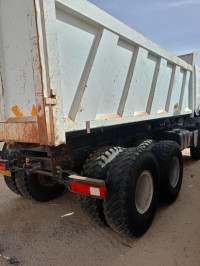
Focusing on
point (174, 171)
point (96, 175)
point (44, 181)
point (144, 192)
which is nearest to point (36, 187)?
point (44, 181)

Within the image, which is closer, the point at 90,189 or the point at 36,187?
the point at 90,189

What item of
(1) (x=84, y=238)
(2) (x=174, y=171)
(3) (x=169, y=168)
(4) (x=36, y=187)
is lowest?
(1) (x=84, y=238)

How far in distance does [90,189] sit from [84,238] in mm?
882

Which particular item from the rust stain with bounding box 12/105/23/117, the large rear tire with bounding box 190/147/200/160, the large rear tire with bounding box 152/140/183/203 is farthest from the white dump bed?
the large rear tire with bounding box 190/147/200/160

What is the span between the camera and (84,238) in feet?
8.63

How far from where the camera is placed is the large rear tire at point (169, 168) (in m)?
3.27

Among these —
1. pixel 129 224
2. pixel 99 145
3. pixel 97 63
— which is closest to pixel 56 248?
pixel 129 224

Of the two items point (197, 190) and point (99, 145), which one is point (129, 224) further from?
point (197, 190)

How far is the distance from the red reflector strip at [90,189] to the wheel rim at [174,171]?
1.82 m

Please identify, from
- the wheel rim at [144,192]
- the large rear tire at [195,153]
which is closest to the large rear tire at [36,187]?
the wheel rim at [144,192]

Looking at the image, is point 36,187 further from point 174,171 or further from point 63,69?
point 174,171

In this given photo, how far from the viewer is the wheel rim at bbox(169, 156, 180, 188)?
11.7 feet

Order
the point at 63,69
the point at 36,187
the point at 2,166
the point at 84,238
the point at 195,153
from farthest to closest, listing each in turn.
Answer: the point at 195,153
the point at 36,187
the point at 2,166
the point at 84,238
the point at 63,69

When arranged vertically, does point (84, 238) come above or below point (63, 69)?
below
